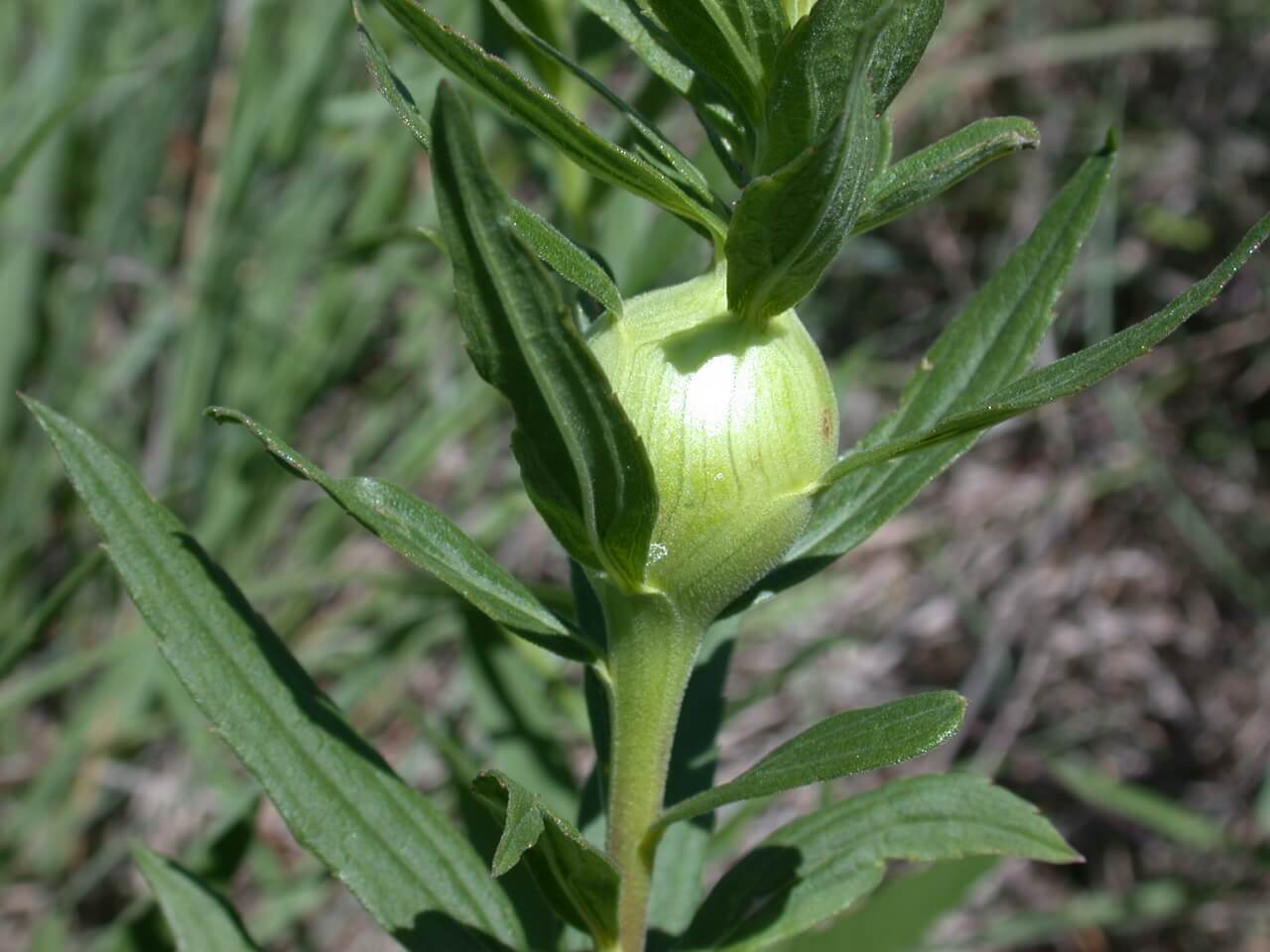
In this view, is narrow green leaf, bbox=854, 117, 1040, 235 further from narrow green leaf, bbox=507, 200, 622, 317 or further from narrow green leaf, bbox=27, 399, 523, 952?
narrow green leaf, bbox=27, 399, 523, 952

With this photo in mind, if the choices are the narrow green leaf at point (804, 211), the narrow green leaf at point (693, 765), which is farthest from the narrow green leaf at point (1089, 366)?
the narrow green leaf at point (693, 765)

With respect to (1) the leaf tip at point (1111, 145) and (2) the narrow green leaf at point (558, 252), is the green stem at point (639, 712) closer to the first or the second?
(2) the narrow green leaf at point (558, 252)

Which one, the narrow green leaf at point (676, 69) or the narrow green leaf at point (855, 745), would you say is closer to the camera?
the narrow green leaf at point (855, 745)

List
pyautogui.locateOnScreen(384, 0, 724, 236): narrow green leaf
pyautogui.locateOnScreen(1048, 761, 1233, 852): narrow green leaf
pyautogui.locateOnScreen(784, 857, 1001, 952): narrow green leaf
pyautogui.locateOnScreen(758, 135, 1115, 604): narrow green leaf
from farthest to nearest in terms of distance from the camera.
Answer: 1. pyautogui.locateOnScreen(1048, 761, 1233, 852): narrow green leaf
2. pyautogui.locateOnScreen(784, 857, 1001, 952): narrow green leaf
3. pyautogui.locateOnScreen(758, 135, 1115, 604): narrow green leaf
4. pyautogui.locateOnScreen(384, 0, 724, 236): narrow green leaf

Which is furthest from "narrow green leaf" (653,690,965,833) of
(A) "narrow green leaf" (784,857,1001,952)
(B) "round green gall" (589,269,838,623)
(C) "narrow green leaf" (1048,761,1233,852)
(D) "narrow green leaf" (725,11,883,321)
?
(C) "narrow green leaf" (1048,761,1233,852)

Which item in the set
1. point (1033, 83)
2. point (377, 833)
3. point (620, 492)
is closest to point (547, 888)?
point (377, 833)

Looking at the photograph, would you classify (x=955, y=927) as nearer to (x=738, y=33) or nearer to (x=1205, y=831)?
(x=1205, y=831)
